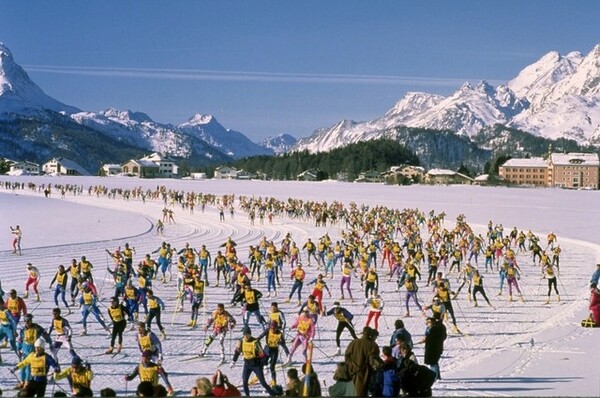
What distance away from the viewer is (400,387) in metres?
8.73

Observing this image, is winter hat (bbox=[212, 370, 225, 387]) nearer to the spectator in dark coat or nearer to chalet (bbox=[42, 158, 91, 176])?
the spectator in dark coat

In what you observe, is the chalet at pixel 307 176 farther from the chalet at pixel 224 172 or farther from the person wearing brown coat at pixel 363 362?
the person wearing brown coat at pixel 363 362

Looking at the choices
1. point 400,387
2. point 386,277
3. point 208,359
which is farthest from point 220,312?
point 386,277

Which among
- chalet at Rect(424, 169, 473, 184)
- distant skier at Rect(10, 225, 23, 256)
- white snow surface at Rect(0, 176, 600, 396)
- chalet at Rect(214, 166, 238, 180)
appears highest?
chalet at Rect(214, 166, 238, 180)

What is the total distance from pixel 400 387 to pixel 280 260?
14.3 m

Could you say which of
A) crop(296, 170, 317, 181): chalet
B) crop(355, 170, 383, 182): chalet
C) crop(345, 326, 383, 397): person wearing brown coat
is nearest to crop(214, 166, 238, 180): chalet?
crop(296, 170, 317, 181): chalet

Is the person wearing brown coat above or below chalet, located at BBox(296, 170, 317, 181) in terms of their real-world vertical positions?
below

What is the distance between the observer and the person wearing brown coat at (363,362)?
877 centimetres

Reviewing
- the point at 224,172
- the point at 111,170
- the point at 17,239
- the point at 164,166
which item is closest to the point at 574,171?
the point at 224,172

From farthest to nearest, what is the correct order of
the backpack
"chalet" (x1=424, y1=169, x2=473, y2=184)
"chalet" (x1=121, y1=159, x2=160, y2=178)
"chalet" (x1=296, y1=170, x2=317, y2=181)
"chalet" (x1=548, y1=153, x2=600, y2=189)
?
"chalet" (x1=121, y1=159, x2=160, y2=178)
"chalet" (x1=296, y1=170, x2=317, y2=181)
"chalet" (x1=548, y1=153, x2=600, y2=189)
"chalet" (x1=424, y1=169, x2=473, y2=184)
the backpack

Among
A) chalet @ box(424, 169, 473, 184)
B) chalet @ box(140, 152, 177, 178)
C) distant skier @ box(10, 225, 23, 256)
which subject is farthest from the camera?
chalet @ box(140, 152, 177, 178)

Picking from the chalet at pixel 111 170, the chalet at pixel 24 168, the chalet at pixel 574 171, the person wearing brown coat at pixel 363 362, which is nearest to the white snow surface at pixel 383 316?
the person wearing brown coat at pixel 363 362

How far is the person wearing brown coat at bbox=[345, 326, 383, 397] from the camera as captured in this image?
28.8 feet

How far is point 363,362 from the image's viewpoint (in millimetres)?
8828
